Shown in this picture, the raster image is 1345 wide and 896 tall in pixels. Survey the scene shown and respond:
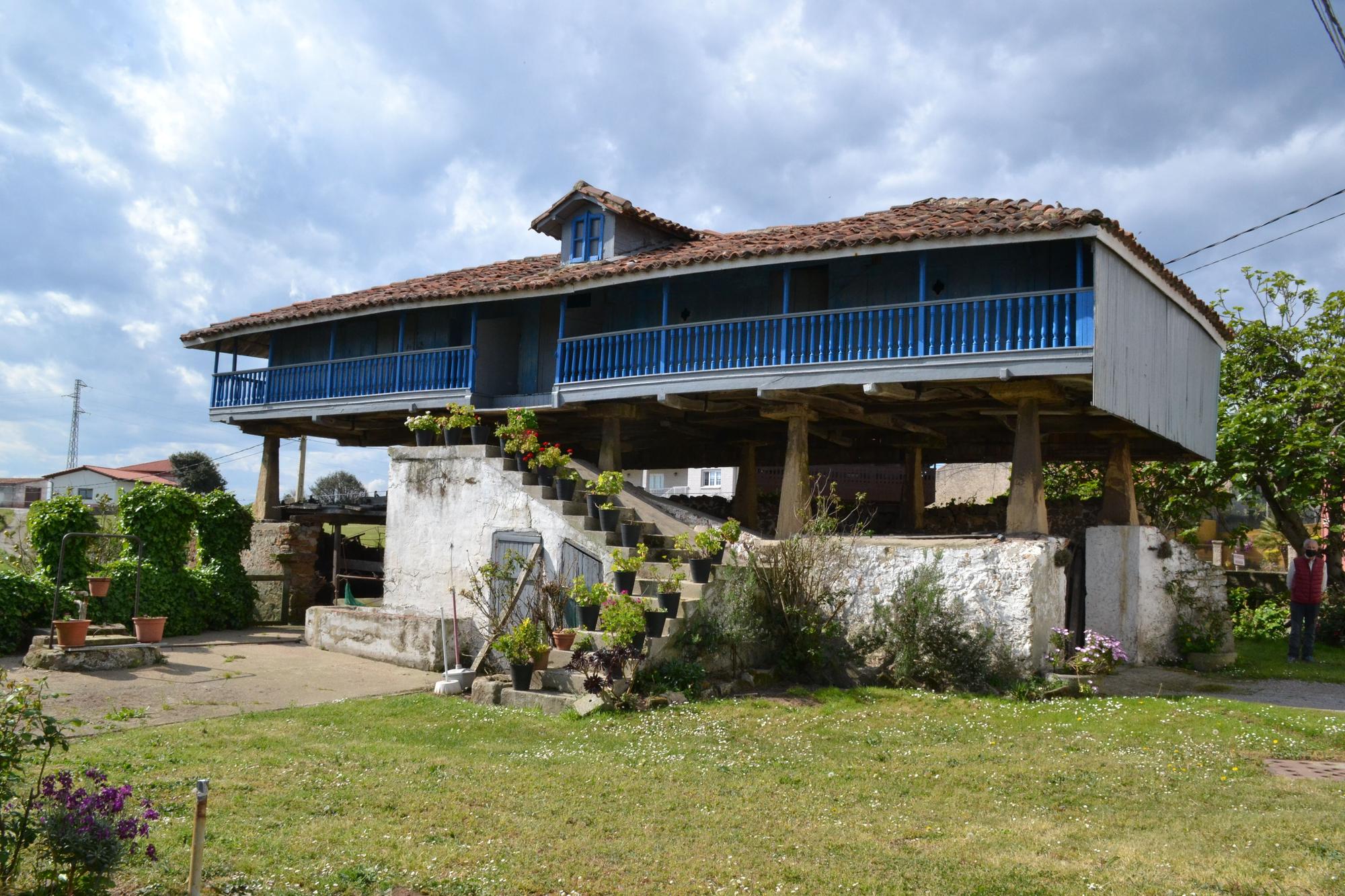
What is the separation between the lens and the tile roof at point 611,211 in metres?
16.2

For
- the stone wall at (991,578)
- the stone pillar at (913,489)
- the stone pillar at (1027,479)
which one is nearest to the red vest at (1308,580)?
the stone pillar at (1027,479)

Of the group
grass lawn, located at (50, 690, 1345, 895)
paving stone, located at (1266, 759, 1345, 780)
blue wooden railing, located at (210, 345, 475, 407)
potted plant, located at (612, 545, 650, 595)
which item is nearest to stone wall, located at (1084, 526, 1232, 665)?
grass lawn, located at (50, 690, 1345, 895)

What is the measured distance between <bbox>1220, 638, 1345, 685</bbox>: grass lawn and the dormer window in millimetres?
10792

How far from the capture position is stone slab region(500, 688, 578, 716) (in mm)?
9797

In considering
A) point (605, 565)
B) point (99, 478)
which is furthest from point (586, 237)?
point (99, 478)

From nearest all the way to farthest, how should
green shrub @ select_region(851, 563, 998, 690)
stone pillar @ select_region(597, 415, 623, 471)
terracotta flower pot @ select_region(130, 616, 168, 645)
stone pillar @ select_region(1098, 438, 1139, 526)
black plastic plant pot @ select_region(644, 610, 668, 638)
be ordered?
black plastic plant pot @ select_region(644, 610, 668, 638) < green shrub @ select_region(851, 563, 998, 690) < terracotta flower pot @ select_region(130, 616, 168, 645) < stone pillar @ select_region(1098, 438, 1139, 526) < stone pillar @ select_region(597, 415, 623, 471)

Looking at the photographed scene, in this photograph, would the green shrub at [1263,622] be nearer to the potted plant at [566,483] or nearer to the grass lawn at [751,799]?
the grass lawn at [751,799]

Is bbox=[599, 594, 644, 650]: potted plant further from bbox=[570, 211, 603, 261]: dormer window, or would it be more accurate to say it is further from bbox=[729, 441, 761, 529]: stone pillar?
bbox=[729, 441, 761, 529]: stone pillar

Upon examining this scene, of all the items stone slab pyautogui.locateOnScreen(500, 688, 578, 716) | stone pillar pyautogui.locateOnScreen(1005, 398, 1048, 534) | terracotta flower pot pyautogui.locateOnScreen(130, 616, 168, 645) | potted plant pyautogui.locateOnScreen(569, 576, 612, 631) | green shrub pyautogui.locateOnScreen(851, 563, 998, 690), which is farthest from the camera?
stone pillar pyautogui.locateOnScreen(1005, 398, 1048, 534)

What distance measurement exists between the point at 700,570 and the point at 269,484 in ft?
37.5

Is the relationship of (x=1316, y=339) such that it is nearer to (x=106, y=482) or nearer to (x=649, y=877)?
(x=649, y=877)

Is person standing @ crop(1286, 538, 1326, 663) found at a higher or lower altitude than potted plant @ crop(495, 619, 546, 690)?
higher

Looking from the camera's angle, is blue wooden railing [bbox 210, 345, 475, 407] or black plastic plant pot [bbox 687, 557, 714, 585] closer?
black plastic plant pot [bbox 687, 557, 714, 585]

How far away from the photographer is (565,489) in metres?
13.1
